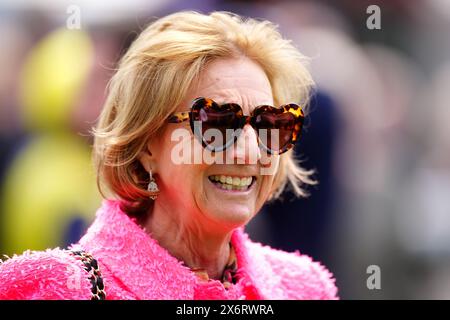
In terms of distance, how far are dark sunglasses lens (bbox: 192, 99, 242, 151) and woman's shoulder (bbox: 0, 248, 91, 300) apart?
56 cm

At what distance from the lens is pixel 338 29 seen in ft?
16.0

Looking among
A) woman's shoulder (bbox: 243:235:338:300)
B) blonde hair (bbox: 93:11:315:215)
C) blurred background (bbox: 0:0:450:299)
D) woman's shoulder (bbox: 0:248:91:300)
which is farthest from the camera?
blurred background (bbox: 0:0:450:299)

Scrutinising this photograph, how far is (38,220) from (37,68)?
825mm

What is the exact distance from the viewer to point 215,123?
2432 mm

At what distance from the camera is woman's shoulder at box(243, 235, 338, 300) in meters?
2.82

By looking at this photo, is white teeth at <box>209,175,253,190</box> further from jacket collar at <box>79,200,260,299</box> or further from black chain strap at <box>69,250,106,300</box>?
black chain strap at <box>69,250,106,300</box>

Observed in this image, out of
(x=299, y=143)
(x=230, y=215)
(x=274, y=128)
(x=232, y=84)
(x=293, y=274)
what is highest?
(x=232, y=84)

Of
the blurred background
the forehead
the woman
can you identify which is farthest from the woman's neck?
the blurred background

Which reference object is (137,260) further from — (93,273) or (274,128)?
(274,128)

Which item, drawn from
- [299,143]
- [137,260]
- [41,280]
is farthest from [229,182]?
[299,143]

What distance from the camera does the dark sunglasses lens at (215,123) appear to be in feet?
7.97

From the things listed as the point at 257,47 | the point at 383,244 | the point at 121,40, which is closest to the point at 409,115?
the point at 383,244

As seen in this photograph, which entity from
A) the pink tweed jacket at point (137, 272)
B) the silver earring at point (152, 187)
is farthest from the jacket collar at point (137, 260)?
the silver earring at point (152, 187)

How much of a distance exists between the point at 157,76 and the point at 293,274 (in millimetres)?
911
